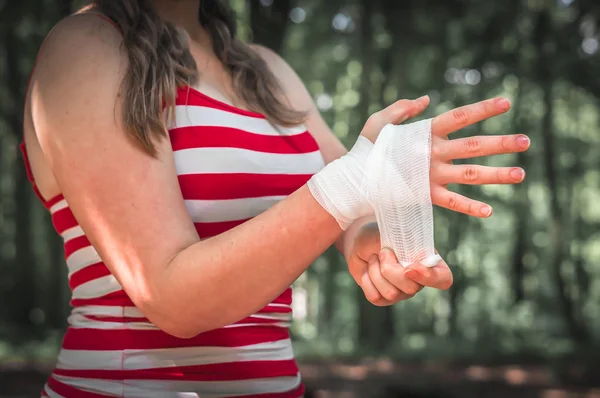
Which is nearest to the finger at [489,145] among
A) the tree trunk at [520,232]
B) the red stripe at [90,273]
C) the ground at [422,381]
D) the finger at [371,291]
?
the finger at [371,291]

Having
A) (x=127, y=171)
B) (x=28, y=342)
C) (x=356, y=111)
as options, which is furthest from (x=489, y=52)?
(x=127, y=171)

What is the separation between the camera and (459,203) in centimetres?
94

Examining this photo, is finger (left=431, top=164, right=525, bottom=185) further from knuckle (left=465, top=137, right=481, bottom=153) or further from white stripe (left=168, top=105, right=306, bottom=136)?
white stripe (left=168, top=105, right=306, bottom=136)

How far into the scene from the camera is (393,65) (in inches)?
295

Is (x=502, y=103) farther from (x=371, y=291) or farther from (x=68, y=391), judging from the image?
(x=68, y=391)

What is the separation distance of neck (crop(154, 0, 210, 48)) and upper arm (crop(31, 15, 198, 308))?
0.36 m

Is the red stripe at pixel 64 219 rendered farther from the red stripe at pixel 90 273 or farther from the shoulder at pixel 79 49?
the shoulder at pixel 79 49

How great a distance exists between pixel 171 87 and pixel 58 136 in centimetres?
21

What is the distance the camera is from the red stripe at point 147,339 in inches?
46.9

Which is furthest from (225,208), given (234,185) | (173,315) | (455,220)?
(455,220)

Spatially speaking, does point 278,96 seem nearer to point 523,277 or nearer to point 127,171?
point 127,171

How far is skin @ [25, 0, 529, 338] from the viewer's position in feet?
3.18

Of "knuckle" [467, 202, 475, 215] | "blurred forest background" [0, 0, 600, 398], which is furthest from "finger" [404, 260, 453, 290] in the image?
"blurred forest background" [0, 0, 600, 398]

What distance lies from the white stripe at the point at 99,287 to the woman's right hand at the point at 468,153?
1.90ft
